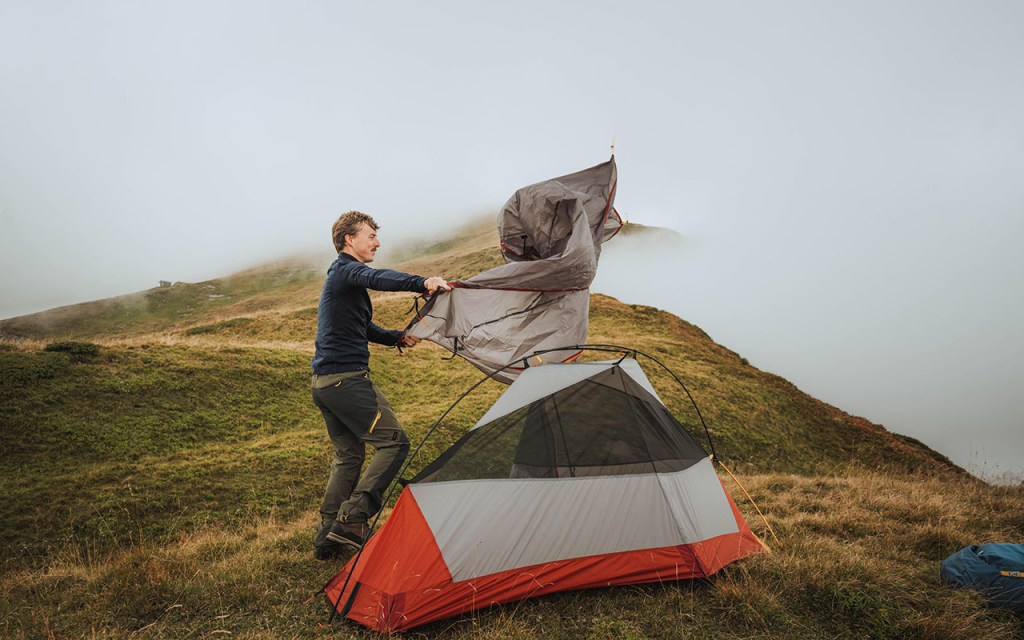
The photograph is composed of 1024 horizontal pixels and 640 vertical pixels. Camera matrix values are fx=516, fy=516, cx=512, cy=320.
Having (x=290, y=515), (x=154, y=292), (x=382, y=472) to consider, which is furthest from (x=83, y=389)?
(x=154, y=292)

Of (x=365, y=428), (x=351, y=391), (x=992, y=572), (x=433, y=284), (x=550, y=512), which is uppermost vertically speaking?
(x=433, y=284)

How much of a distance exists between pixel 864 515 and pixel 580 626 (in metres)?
5.44

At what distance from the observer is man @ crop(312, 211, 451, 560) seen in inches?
193

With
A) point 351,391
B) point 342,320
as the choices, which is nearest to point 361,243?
point 342,320

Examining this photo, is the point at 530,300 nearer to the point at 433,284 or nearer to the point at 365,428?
the point at 433,284

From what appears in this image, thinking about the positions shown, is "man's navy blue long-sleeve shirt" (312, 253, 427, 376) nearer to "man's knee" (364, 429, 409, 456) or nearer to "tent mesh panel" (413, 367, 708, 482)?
"man's knee" (364, 429, 409, 456)

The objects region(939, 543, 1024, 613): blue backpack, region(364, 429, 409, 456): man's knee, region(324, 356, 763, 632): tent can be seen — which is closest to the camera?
region(324, 356, 763, 632): tent

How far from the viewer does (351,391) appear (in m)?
4.91

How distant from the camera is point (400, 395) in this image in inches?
729

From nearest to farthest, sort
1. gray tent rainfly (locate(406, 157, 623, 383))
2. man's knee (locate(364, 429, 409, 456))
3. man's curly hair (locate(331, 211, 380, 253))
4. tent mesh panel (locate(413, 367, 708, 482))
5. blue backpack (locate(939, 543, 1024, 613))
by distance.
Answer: blue backpack (locate(939, 543, 1024, 613)) → tent mesh panel (locate(413, 367, 708, 482)) → man's knee (locate(364, 429, 409, 456)) → man's curly hair (locate(331, 211, 380, 253)) → gray tent rainfly (locate(406, 157, 623, 383))

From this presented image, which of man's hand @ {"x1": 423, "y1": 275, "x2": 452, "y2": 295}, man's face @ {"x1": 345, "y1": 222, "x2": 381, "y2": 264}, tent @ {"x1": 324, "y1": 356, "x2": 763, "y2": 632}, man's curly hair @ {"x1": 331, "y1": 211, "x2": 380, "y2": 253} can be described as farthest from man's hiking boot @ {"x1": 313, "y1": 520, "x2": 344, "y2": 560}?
man's curly hair @ {"x1": 331, "y1": 211, "x2": 380, "y2": 253}

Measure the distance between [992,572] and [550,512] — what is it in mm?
4096

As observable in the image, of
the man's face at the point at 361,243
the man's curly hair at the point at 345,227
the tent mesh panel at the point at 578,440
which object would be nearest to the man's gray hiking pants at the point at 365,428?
the tent mesh panel at the point at 578,440

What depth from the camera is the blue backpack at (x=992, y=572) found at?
4.55m
